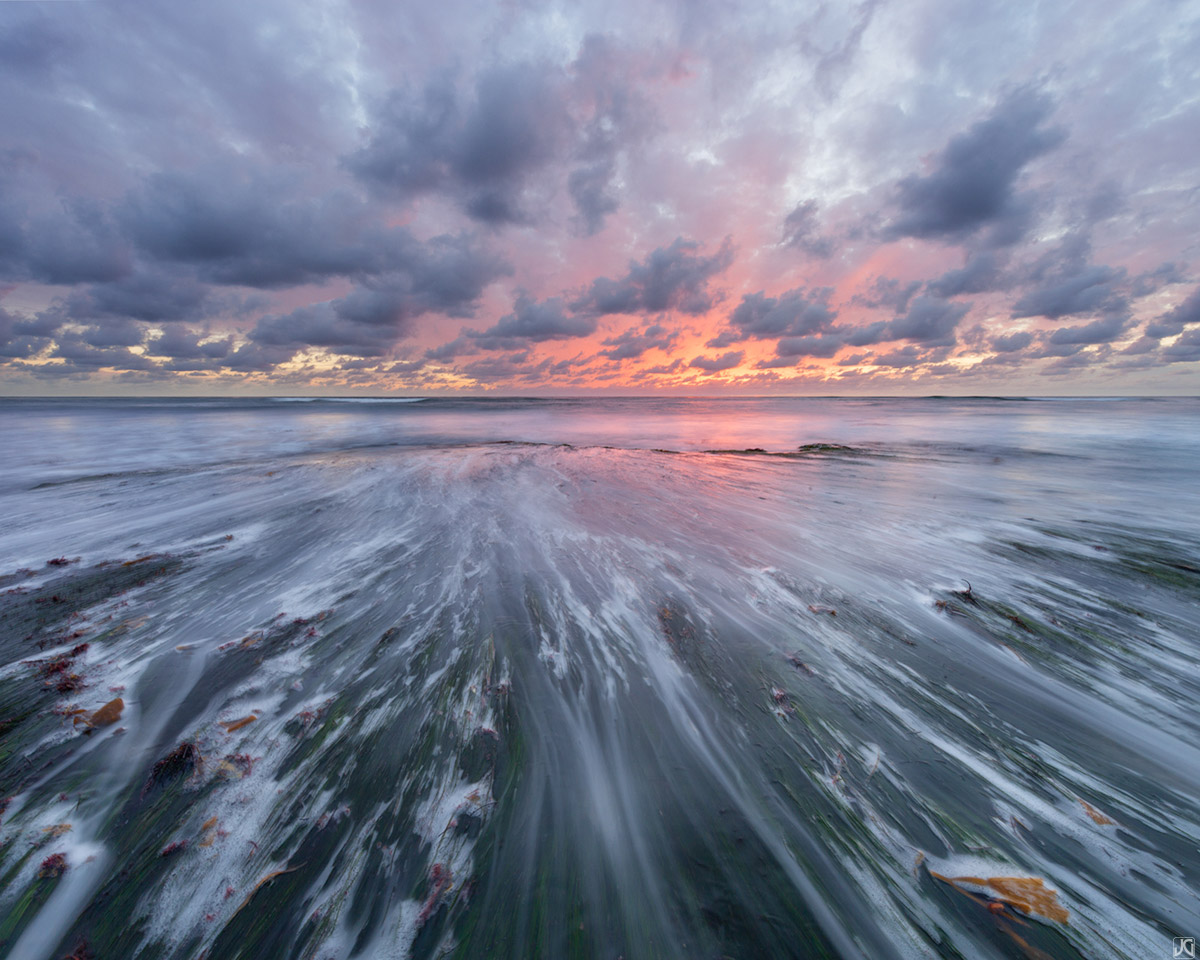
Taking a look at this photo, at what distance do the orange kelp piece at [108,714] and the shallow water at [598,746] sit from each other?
0.07 metres

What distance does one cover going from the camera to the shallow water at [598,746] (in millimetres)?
1500

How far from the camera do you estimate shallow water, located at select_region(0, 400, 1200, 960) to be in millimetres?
1500

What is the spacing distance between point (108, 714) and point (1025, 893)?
4454 mm

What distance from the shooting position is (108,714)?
2307 mm

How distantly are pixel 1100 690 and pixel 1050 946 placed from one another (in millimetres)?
1982

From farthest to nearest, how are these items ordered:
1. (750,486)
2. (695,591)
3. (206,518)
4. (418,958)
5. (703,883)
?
1. (750,486)
2. (206,518)
3. (695,591)
4. (703,883)
5. (418,958)

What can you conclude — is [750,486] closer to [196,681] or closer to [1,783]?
[196,681]

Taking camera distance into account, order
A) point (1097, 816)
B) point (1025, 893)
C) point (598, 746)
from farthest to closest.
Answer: point (598, 746) < point (1097, 816) < point (1025, 893)

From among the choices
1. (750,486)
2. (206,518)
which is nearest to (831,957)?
(750,486)

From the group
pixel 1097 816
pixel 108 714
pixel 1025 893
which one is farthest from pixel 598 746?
pixel 108 714

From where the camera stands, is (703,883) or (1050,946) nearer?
(1050,946)

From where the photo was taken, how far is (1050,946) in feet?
4.71

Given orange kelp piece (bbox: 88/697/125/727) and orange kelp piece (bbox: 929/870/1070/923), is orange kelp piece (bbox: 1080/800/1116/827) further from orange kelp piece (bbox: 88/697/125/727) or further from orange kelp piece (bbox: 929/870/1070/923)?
orange kelp piece (bbox: 88/697/125/727)

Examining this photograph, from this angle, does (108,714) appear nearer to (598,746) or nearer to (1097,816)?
(598,746)
